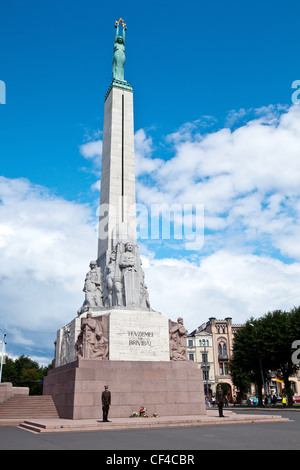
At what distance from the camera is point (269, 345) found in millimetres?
42781

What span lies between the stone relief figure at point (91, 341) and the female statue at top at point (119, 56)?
1883 centimetres

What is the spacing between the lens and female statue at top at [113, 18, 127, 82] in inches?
1213

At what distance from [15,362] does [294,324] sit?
63.7 meters

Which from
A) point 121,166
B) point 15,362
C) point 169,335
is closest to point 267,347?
point 169,335

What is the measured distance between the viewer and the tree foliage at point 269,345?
42.5m

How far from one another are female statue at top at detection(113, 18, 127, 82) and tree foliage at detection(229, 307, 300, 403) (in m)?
29.4

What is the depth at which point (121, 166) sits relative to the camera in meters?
27.6

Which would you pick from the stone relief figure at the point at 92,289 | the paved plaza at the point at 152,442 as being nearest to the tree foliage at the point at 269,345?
the stone relief figure at the point at 92,289

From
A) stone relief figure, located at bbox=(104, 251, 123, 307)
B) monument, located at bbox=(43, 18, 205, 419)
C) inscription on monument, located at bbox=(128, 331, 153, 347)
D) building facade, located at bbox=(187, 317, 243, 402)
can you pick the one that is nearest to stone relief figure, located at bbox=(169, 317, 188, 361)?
monument, located at bbox=(43, 18, 205, 419)

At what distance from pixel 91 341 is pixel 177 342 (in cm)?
520

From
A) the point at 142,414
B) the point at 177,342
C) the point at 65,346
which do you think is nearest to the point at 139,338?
the point at 177,342

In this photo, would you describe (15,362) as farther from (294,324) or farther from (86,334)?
(86,334)
